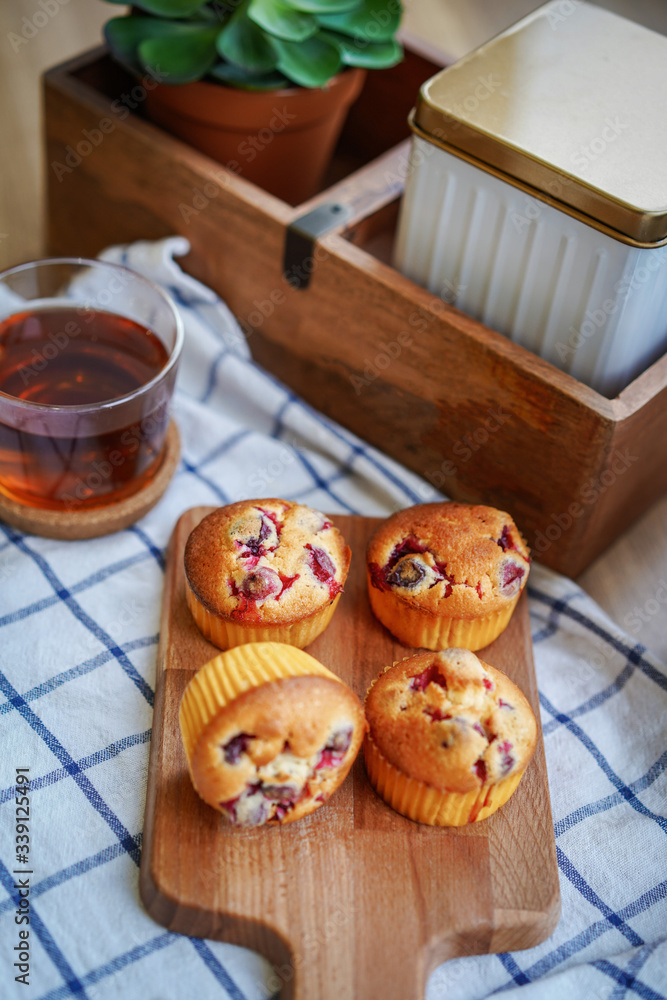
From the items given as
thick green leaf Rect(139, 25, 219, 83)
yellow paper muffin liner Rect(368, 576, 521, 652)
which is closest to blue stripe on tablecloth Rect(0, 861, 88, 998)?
yellow paper muffin liner Rect(368, 576, 521, 652)

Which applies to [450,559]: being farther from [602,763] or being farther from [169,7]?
[169,7]

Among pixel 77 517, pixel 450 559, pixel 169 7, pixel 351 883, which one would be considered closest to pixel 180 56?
pixel 169 7

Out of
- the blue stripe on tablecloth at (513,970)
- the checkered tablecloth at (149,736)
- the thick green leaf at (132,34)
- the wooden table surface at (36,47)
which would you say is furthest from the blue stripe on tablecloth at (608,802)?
the wooden table surface at (36,47)

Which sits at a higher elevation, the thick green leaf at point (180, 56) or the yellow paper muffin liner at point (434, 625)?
the thick green leaf at point (180, 56)

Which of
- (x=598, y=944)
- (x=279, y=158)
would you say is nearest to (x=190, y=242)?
(x=279, y=158)

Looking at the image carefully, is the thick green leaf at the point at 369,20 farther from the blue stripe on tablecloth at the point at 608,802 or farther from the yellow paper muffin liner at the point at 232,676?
the blue stripe on tablecloth at the point at 608,802
